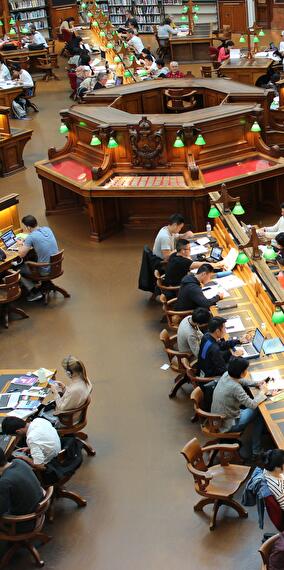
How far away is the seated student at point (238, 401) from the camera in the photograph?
22.8ft

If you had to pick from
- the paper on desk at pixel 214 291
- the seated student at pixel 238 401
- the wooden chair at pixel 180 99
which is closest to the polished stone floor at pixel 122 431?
the seated student at pixel 238 401

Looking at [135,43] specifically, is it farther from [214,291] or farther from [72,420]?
[72,420]

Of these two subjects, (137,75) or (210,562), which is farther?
(137,75)

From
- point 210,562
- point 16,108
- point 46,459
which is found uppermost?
point 16,108

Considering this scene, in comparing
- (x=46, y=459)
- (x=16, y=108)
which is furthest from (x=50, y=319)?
(x=16, y=108)

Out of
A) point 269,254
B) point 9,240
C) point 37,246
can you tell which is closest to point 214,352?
point 269,254

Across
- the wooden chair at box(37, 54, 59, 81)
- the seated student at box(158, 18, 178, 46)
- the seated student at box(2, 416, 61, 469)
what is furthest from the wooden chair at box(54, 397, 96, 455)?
the seated student at box(158, 18, 178, 46)

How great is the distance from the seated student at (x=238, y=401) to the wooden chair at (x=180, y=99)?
25.8 ft

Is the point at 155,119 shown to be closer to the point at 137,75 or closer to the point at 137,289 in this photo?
the point at 137,289

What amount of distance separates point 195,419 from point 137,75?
10.9 meters

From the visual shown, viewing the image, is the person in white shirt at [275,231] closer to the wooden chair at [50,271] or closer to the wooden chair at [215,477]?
the wooden chair at [50,271]

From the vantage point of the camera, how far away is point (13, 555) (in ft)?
21.6

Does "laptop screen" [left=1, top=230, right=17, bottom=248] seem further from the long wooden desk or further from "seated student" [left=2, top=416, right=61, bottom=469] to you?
the long wooden desk

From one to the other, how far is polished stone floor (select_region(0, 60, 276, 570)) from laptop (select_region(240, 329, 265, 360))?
33.5 inches
